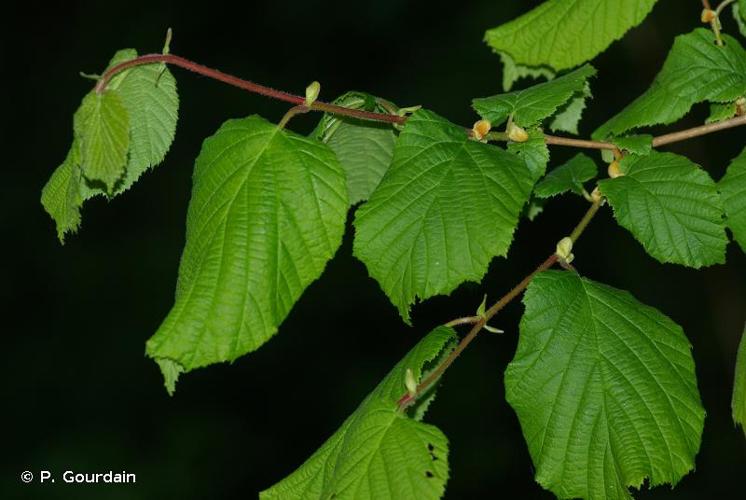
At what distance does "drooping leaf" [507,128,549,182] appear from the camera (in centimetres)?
175

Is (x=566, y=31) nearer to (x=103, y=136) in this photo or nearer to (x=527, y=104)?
(x=527, y=104)

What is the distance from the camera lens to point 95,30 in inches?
313

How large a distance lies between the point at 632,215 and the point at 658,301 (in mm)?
5831

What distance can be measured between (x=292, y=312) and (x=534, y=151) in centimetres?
522

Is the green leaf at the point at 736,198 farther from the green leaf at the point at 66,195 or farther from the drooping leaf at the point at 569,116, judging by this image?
the green leaf at the point at 66,195

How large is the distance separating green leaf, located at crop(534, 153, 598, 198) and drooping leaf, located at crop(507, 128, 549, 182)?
137 mm

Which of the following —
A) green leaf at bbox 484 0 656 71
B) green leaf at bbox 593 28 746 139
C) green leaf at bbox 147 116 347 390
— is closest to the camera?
green leaf at bbox 147 116 347 390

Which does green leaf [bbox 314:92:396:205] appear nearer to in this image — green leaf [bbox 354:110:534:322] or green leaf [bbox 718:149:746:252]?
green leaf [bbox 354:110:534:322]

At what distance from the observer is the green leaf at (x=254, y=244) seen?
5.08ft

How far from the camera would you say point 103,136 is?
63.1 inches

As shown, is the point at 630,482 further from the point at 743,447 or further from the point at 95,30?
the point at 95,30

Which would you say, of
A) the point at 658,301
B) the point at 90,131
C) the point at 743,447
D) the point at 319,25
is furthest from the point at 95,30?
the point at 90,131

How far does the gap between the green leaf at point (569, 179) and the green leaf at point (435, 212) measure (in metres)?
0.21

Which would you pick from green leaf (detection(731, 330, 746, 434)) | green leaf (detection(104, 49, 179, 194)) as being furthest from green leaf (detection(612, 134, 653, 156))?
green leaf (detection(104, 49, 179, 194))
